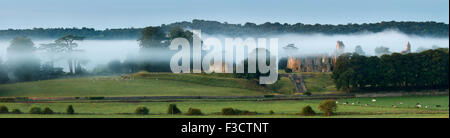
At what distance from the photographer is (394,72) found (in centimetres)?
8481

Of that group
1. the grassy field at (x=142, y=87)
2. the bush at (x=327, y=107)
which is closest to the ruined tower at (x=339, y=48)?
the grassy field at (x=142, y=87)

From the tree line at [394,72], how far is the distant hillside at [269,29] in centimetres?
4086

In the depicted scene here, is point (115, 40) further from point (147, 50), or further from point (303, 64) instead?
point (303, 64)

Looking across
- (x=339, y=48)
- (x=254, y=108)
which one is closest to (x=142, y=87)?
(x=254, y=108)

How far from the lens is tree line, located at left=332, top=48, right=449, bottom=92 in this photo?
8406cm

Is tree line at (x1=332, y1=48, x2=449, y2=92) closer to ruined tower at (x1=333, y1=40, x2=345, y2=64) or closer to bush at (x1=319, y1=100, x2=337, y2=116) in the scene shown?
ruined tower at (x1=333, y1=40, x2=345, y2=64)

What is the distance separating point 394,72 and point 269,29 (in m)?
53.5

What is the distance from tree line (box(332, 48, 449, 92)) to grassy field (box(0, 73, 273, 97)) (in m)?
10.3

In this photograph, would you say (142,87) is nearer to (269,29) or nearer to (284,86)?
(284,86)

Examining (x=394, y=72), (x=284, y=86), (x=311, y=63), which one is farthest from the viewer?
(x=311, y=63)
